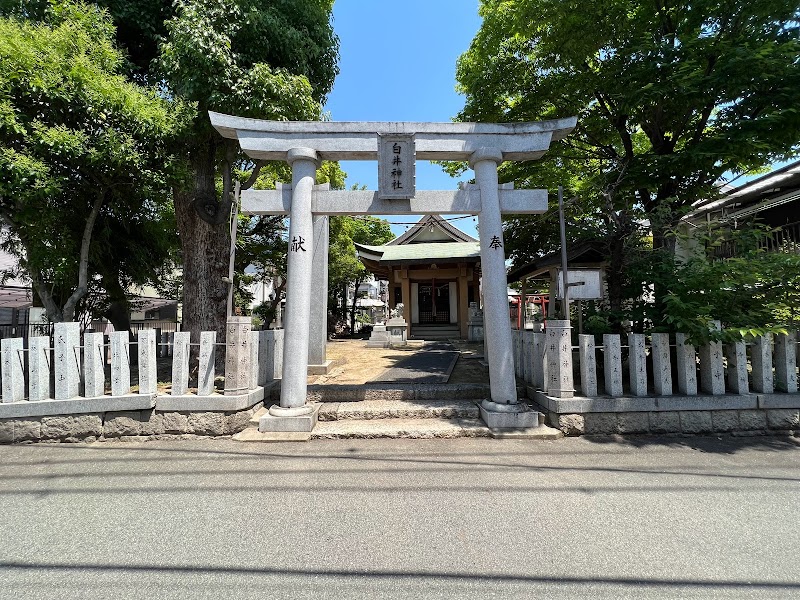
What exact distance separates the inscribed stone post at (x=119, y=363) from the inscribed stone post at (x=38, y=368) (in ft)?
2.69

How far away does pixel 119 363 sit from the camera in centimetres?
502

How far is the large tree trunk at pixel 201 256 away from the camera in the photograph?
732 cm

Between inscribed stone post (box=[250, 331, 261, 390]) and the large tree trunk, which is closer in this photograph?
inscribed stone post (box=[250, 331, 261, 390])

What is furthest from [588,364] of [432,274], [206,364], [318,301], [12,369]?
[432,274]

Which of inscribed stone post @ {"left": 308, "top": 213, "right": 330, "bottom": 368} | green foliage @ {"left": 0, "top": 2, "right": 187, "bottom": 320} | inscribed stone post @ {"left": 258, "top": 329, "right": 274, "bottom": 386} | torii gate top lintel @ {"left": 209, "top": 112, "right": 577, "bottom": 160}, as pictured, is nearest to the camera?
green foliage @ {"left": 0, "top": 2, "right": 187, "bottom": 320}

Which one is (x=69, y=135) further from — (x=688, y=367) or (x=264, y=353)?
(x=688, y=367)

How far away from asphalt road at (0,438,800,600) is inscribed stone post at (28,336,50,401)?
721 mm

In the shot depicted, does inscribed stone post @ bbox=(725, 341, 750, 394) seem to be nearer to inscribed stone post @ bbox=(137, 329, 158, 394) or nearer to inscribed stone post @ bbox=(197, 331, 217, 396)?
inscribed stone post @ bbox=(197, 331, 217, 396)

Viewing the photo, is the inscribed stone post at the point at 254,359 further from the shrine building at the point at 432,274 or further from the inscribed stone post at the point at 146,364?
the shrine building at the point at 432,274

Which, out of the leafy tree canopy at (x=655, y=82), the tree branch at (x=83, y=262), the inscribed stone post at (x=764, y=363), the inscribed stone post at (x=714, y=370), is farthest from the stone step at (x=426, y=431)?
the tree branch at (x=83, y=262)

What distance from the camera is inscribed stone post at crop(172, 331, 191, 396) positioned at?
5137 millimetres

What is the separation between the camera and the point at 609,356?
5.09 m

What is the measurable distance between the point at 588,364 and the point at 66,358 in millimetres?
7063

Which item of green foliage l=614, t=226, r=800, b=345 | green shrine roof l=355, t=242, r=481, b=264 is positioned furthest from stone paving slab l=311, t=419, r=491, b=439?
green shrine roof l=355, t=242, r=481, b=264
